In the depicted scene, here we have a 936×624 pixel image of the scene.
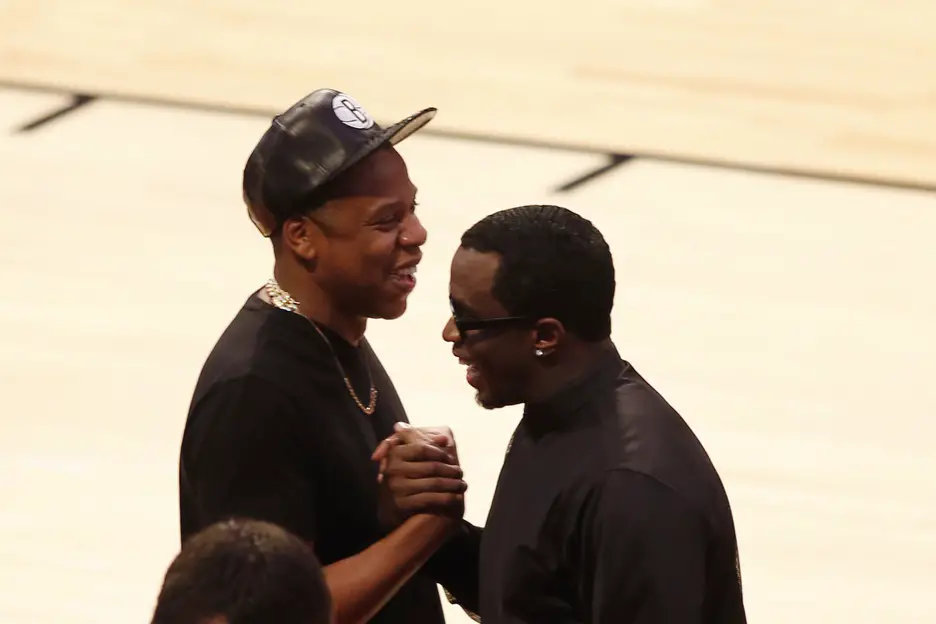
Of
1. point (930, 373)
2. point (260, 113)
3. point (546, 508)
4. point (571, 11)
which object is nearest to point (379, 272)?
point (546, 508)

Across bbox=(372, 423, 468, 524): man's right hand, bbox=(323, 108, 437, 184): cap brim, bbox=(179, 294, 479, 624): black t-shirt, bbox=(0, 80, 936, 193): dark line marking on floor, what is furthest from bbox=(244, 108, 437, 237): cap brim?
bbox=(0, 80, 936, 193): dark line marking on floor

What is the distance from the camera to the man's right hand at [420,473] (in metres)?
1.95

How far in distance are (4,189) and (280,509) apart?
3.86 m

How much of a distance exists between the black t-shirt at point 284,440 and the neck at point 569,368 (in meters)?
0.33

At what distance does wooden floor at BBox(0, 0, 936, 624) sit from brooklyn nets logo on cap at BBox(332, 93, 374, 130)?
184 cm

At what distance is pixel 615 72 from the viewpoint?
650 centimetres

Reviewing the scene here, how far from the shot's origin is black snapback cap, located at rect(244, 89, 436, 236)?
2004 millimetres

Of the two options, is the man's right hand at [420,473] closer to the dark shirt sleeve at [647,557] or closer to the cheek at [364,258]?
the cheek at [364,258]

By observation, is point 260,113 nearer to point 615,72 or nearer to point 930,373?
point 615,72

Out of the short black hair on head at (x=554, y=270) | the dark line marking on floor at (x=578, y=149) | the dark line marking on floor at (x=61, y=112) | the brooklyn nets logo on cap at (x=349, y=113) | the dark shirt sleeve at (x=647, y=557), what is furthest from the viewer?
the dark line marking on floor at (x=61, y=112)

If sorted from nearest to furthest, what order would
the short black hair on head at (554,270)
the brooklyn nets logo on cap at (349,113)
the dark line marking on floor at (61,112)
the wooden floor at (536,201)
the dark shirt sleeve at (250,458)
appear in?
the short black hair on head at (554,270), the dark shirt sleeve at (250,458), the brooklyn nets logo on cap at (349,113), the wooden floor at (536,201), the dark line marking on floor at (61,112)

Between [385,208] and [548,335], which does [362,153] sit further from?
[548,335]

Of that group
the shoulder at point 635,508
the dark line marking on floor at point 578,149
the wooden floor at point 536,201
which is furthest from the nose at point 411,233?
the dark line marking on floor at point 578,149

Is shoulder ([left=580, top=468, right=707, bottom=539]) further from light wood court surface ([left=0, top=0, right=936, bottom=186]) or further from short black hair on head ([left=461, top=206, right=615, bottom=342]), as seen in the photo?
light wood court surface ([left=0, top=0, right=936, bottom=186])
